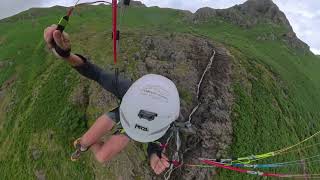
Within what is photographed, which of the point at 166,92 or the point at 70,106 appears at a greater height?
the point at 166,92

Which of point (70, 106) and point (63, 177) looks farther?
point (70, 106)

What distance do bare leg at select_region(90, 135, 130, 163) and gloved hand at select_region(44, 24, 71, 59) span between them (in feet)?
6.22

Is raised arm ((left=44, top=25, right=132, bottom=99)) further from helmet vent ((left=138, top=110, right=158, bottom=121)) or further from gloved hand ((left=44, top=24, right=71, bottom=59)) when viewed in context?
helmet vent ((left=138, top=110, right=158, bottom=121))

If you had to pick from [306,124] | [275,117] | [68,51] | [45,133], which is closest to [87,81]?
[45,133]

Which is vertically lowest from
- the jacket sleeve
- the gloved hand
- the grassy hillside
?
the grassy hillside

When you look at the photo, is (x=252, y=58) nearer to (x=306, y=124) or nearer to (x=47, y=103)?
(x=306, y=124)

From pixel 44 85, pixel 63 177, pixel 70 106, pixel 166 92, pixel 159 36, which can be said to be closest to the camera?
pixel 166 92

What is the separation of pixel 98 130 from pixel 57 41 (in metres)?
2.12

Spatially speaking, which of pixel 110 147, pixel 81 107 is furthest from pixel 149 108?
pixel 81 107

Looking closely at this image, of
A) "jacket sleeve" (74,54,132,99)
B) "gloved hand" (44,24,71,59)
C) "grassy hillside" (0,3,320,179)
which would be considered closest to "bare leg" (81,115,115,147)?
"jacket sleeve" (74,54,132,99)

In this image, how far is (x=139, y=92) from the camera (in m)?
8.08

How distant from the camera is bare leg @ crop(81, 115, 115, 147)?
9.16 meters

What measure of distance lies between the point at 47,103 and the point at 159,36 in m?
6.57

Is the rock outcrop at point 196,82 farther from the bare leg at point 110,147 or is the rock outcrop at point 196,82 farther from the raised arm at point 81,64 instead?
the raised arm at point 81,64
